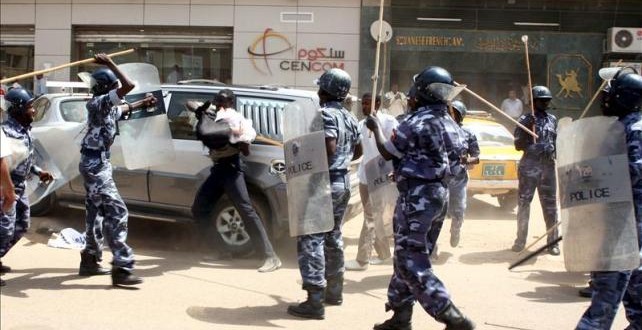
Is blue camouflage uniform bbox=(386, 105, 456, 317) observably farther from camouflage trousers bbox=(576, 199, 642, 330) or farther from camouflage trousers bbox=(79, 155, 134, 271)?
camouflage trousers bbox=(79, 155, 134, 271)

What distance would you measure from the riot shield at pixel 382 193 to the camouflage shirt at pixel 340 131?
0.25 metres

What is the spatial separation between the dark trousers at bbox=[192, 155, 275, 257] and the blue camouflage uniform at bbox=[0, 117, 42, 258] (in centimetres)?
158

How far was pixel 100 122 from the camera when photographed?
5691 millimetres

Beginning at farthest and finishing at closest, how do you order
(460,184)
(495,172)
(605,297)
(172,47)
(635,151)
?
(172,47) < (495,172) < (460,184) < (635,151) < (605,297)

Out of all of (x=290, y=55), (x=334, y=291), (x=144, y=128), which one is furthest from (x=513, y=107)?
(x=334, y=291)

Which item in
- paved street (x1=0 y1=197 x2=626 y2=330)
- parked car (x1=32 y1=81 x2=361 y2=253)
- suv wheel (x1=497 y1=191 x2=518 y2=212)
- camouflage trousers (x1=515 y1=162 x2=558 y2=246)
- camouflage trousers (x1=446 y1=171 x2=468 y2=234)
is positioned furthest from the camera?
suv wheel (x1=497 y1=191 x2=518 y2=212)

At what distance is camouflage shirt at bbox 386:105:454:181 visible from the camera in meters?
4.45

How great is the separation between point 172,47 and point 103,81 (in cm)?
1497

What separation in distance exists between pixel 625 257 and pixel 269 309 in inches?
101

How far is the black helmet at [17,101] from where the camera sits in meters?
5.39

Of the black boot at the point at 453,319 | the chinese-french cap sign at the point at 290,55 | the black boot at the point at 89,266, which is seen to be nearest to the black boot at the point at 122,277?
the black boot at the point at 89,266

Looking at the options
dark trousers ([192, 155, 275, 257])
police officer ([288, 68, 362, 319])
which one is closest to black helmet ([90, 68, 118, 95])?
dark trousers ([192, 155, 275, 257])

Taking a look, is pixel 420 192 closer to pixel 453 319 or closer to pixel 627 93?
pixel 453 319

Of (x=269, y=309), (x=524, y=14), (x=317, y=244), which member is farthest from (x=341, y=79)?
(x=524, y=14)
